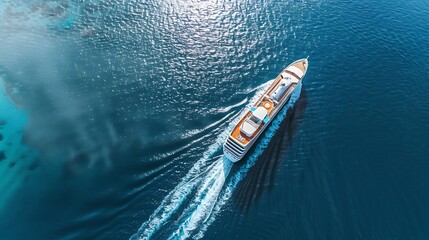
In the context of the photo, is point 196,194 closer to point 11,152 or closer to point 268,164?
point 268,164

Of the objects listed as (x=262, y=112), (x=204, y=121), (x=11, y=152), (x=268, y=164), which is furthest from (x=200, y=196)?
(x=11, y=152)

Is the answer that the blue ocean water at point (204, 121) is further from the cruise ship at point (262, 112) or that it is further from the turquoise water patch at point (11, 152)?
the cruise ship at point (262, 112)

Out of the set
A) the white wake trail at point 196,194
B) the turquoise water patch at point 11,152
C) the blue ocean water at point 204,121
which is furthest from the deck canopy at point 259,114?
the turquoise water patch at point 11,152

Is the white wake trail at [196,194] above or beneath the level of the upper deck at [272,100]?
beneath

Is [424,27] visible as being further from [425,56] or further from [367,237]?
[367,237]

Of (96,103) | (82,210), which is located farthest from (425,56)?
(82,210)
